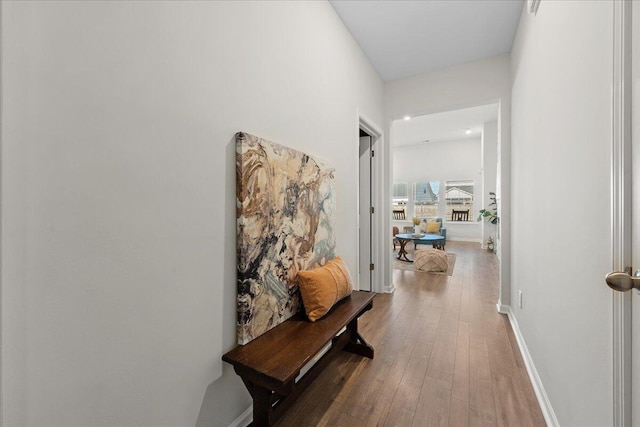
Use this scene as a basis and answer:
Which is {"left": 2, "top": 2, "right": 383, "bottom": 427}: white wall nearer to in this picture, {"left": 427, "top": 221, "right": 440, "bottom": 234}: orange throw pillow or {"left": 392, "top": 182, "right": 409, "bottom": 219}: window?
{"left": 427, "top": 221, "right": 440, "bottom": 234}: orange throw pillow

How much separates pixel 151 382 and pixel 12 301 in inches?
21.4

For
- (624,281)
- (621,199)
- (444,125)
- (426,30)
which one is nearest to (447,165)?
(444,125)

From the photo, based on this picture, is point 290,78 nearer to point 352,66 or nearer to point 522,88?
point 352,66

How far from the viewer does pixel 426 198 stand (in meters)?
9.30

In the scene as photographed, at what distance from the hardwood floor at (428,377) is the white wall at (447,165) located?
6.27m

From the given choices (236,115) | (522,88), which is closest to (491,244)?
(522,88)

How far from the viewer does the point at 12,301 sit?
719 millimetres

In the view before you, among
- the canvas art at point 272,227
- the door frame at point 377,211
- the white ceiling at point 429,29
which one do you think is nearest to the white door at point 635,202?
the canvas art at point 272,227

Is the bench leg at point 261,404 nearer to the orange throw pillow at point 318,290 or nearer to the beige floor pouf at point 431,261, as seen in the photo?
the orange throw pillow at point 318,290

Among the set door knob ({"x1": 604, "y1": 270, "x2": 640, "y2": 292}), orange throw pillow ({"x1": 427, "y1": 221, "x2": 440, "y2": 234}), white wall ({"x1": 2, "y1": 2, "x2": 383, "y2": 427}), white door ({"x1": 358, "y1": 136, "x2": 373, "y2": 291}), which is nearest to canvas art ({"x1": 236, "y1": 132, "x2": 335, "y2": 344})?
white wall ({"x1": 2, "y1": 2, "x2": 383, "y2": 427})

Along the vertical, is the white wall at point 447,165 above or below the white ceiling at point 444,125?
below

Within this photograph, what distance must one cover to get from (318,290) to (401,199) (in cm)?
859

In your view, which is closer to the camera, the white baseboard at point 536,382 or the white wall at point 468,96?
the white baseboard at point 536,382

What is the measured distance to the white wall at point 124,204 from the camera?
74 cm
